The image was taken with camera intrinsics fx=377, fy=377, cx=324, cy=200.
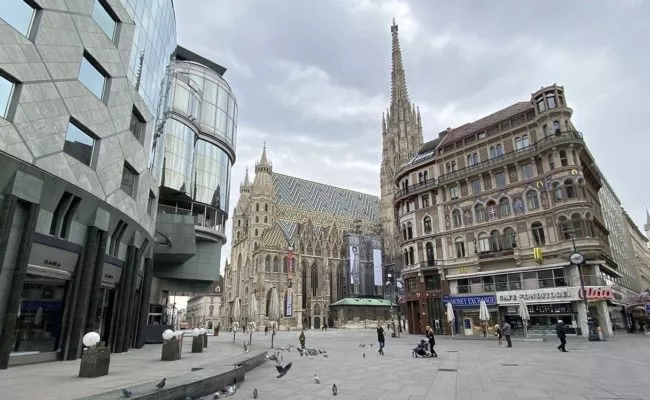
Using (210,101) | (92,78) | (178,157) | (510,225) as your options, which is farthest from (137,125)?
(510,225)

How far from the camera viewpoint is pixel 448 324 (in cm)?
3891

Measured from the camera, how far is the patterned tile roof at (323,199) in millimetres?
108750

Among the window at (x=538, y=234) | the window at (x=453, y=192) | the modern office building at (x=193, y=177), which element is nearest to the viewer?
the window at (x=538, y=234)

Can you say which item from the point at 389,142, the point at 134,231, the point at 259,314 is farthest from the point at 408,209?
the point at 389,142

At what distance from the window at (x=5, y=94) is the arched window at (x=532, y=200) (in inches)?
1483

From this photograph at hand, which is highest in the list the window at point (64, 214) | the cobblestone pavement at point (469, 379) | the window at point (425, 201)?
the window at point (425, 201)

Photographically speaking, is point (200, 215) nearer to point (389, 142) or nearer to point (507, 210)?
point (507, 210)

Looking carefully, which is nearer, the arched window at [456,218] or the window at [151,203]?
the window at [151,203]

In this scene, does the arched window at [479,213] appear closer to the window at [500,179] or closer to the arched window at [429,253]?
the window at [500,179]

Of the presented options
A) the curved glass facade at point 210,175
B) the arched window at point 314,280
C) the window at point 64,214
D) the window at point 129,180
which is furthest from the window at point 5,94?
the arched window at point 314,280

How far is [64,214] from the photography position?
58.9 ft

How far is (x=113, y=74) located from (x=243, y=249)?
79102 mm

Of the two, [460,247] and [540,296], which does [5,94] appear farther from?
[540,296]

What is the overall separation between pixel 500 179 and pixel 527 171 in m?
2.65
